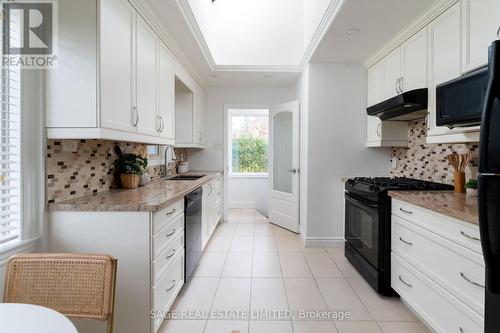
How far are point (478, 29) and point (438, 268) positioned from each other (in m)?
1.56

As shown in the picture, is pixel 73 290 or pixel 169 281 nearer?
pixel 73 290

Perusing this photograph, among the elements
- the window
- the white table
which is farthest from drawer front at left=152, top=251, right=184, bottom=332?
the window

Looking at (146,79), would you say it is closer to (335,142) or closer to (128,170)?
(128,170)

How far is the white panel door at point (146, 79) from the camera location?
6.84ft

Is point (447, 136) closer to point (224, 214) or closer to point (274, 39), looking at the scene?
point (274, 39)

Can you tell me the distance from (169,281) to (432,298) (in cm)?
178

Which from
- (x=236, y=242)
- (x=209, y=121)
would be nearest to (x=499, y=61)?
(x=236, y=242)

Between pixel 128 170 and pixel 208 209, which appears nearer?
pixel 128 170

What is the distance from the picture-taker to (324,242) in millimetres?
3482

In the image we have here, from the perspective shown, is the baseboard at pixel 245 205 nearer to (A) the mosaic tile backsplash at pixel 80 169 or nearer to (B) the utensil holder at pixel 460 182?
(A) the mosaic tile backsplash at pixel 80 169

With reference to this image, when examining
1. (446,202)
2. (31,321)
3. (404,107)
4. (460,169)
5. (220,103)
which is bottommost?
(31,321)

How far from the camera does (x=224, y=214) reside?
4836 mm
